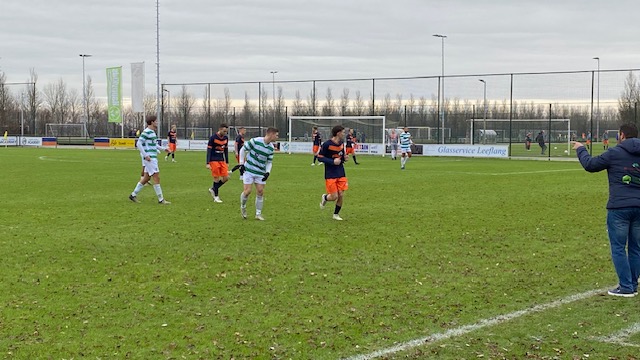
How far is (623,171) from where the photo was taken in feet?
25.5

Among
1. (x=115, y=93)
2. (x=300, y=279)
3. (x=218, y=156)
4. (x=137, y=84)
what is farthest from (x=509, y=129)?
(x=300, y=279)

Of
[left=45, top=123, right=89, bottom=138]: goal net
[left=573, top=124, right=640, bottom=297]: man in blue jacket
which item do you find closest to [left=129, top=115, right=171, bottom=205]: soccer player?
[left=573, top=124, right=640, bottom=297]: man in blue jacket

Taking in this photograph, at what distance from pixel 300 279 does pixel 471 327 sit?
2587 millimetres

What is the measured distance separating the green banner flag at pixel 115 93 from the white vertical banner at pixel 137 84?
2.12m

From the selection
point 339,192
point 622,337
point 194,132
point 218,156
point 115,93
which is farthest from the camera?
point 194,132

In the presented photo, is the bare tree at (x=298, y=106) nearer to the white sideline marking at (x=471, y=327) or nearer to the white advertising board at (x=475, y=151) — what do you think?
the white advertising board at (x=475, y=151)

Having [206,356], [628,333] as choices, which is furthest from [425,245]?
[206,356]

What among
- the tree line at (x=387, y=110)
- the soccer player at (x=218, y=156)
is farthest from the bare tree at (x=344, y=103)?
the soccer player at (x=218, y=156)

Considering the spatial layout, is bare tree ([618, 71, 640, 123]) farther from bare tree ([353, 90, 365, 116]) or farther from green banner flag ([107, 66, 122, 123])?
green banner flag ([107, 66, 122, 123])

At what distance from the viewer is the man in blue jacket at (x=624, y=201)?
25.3ft

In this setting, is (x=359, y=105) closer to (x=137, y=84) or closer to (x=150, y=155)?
(x=137, y=84)

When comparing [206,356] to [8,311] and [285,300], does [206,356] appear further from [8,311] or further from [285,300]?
[8,311]

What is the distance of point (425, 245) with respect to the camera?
10852 millimetres

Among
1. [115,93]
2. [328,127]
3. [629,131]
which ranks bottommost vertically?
[629,131]
